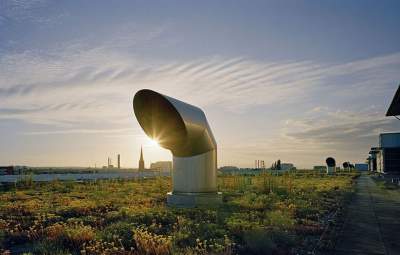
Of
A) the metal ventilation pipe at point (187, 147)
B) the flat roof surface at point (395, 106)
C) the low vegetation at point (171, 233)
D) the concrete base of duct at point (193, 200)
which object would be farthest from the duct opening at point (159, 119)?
the flat roof surface at point (395, 106)

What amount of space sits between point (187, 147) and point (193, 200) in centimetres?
213

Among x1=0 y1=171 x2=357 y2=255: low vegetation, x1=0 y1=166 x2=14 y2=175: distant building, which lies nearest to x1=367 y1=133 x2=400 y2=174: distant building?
x1=0 y1=171 x2=357 y2=255: low vegetation

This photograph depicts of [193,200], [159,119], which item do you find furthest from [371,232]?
[159,119]

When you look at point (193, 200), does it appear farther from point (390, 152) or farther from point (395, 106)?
point (390, 152)

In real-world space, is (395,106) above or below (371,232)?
above

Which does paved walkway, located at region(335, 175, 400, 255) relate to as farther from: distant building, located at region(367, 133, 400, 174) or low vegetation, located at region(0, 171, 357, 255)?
distant building, located at region(367, 133, 400, 174)

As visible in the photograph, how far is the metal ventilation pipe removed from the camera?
1541 centimetres

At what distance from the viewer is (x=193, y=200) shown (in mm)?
15508

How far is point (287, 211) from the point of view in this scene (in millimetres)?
14227

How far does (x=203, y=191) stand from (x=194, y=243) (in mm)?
6889

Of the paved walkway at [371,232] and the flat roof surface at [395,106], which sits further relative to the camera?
the flat roof surface at [395,106]

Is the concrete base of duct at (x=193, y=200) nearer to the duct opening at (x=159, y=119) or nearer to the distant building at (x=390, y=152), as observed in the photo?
the duct opening at (x=159, y=119)

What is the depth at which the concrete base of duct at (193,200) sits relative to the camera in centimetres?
1550

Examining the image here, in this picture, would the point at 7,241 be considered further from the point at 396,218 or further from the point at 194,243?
the point at 396,218
